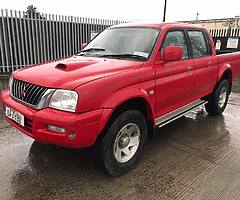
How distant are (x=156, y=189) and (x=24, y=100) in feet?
5.99

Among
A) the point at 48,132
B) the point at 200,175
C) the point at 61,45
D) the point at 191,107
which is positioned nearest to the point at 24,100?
the point at 48,132

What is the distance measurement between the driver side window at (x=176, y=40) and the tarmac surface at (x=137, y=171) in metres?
1.52

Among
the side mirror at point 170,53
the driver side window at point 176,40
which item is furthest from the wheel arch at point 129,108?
the driver side window at point 176,40

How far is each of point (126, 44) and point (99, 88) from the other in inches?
49.4

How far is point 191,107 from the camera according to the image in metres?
4.16

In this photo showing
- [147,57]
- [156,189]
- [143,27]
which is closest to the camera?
[156,189]

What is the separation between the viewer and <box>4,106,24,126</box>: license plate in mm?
2654

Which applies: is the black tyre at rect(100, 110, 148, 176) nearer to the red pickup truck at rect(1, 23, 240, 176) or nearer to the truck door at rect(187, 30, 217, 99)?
the red pickup truck at rect(1, 23, 240, 176)

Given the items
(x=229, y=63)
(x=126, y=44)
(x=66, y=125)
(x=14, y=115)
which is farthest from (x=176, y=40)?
(x=14, y=115)

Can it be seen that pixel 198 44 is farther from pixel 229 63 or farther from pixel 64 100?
pixel 64 100

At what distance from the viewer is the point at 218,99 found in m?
5.02

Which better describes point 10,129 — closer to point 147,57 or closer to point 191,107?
point 147,57

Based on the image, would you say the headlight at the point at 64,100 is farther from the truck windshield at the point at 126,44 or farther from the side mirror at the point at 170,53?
the side mirror at the point at 170,53

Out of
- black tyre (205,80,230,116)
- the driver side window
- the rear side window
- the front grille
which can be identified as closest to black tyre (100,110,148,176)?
→ the front grille
